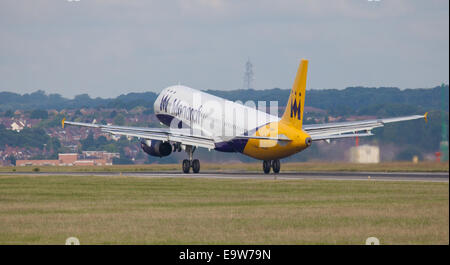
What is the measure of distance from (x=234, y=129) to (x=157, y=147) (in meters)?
7.66

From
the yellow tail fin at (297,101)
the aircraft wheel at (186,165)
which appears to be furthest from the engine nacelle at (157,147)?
the yellow tail fin at (297,101)

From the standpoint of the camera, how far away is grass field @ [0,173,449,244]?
→ 93.9ft

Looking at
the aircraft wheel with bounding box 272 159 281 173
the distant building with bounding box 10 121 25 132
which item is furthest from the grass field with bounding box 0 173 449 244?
the distant building with bounding box 10 121 25 132

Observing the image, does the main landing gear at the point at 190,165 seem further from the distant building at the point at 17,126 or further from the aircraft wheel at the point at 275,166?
the distant building at the point at 17,126

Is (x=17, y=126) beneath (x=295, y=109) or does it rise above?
above

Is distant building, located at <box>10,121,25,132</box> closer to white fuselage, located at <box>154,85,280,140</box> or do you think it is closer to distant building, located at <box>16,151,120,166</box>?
distant building, located at <box>16,151,120,166</box>

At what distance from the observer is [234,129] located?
68188mm

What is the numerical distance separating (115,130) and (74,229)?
4248cm

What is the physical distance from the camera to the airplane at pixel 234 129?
206 ft

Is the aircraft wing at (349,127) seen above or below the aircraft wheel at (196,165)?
above

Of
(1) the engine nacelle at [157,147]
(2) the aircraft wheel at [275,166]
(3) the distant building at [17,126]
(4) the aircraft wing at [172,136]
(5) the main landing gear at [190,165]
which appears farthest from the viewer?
(3) the distant building at [17,126]

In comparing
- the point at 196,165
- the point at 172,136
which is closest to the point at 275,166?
the point at 196,165

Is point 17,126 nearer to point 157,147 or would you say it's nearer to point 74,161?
point 74,161

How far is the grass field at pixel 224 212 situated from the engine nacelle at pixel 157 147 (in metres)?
16.7
